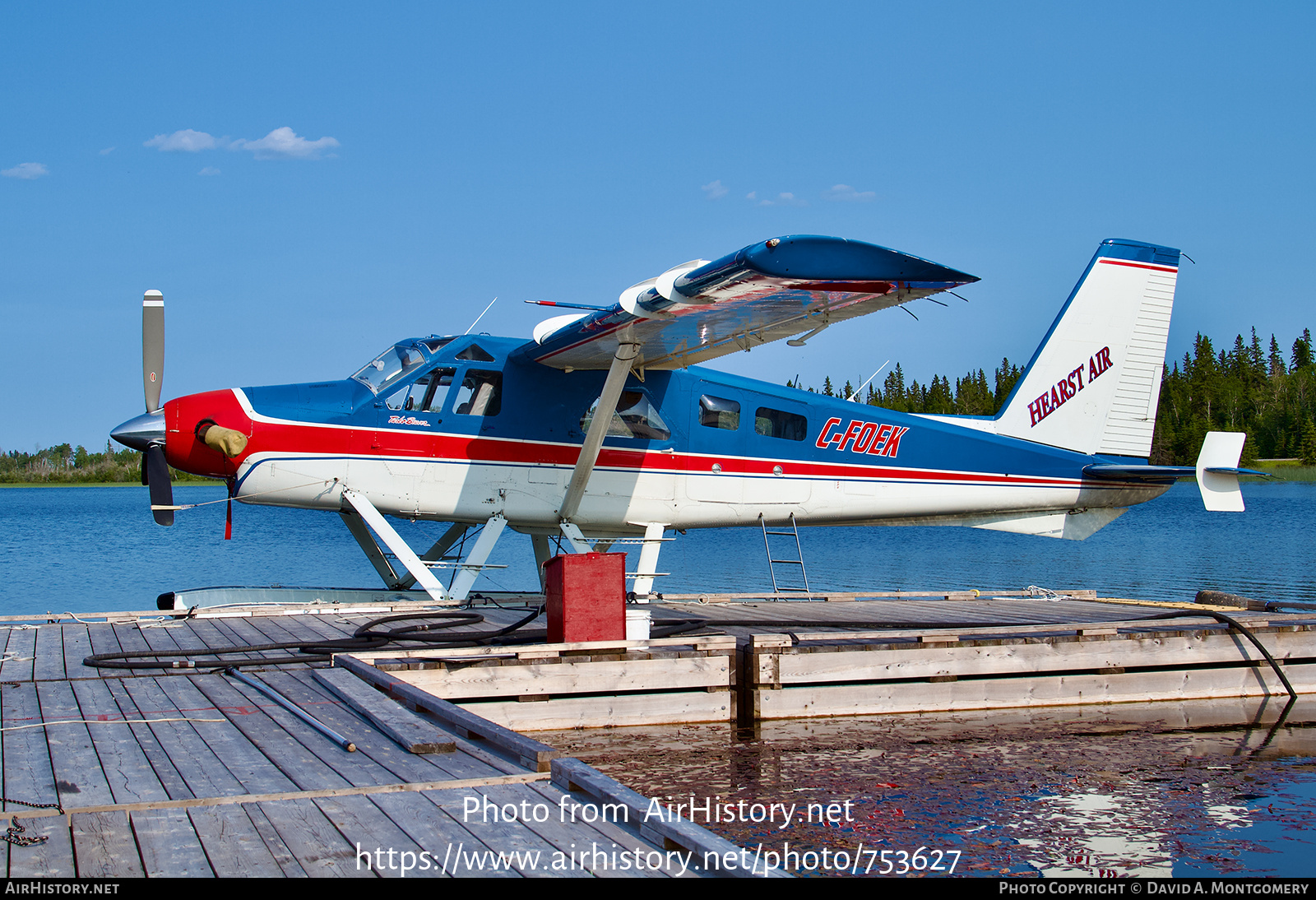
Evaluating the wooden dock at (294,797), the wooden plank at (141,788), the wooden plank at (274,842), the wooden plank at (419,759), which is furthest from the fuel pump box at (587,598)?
the wooden plank at (274,842)

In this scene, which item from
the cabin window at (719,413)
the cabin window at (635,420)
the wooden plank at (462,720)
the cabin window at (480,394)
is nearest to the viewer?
the wooden plank at (462,720)

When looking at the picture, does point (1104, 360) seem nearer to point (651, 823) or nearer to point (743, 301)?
point (743, 301)

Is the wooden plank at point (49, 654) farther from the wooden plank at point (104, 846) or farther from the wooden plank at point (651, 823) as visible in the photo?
the wooden plank at point (651, 823)

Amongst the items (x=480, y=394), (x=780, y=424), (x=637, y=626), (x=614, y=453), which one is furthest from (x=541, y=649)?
(x=780, y=424)

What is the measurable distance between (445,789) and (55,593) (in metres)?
20.7

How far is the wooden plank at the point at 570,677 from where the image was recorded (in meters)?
6.59

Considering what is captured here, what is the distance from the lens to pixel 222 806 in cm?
360

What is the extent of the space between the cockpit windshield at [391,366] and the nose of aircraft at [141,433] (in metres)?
1.72

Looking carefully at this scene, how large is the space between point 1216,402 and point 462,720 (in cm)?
12307

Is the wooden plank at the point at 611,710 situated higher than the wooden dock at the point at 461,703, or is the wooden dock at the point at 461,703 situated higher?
the wooden dock at the point at 461,703

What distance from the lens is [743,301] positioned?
26.3ft

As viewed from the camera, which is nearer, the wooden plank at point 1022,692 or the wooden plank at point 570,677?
the wooden plank at point 570,677

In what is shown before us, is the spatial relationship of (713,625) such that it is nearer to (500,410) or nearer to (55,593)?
(500,410)

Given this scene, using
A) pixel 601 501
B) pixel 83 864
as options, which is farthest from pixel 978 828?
A: pixel 601 501
